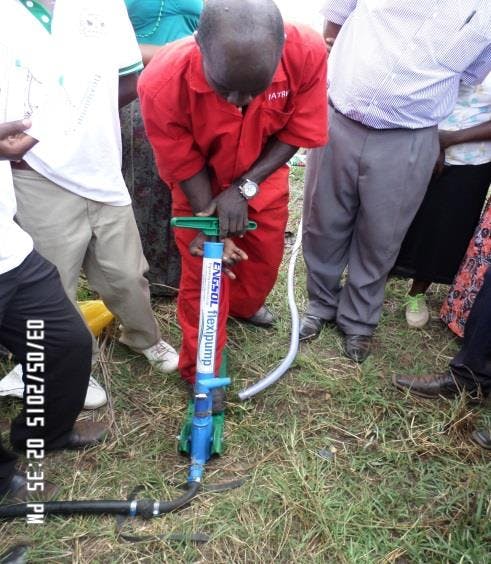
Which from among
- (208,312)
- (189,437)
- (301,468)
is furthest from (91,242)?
(301,468)

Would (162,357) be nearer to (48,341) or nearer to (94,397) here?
(94,397)

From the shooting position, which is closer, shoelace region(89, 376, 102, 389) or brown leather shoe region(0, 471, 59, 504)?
brown leather shoe region(0, 471, 59, 504)

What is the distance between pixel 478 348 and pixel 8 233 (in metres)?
1.95

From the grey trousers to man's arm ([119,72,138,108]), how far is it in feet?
3.09

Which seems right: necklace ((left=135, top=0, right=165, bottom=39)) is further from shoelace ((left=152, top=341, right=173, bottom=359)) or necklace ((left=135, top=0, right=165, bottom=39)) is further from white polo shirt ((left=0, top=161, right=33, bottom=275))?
shoelace ((left=152, top=341, right=173, bottom=359))

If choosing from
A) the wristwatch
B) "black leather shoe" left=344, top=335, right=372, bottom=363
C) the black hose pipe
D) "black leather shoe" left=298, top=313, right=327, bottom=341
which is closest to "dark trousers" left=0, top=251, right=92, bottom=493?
the black hose pipe

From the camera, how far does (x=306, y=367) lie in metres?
2.77

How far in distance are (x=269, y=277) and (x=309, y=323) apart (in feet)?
1.58

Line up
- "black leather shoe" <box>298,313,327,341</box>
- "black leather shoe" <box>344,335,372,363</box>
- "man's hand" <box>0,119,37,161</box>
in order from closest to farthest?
"man's hand" <box>0,119,37,161</box>, "black leather shoe" <box>344,335,372,363</box>, "black leather shoe" <box>298,313,327,341</box>

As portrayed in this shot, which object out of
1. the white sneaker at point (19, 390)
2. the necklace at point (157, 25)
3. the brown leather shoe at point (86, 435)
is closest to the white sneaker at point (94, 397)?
the white sneaker at point (19, 390)

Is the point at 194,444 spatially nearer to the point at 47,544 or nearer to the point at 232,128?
the point at 47,544

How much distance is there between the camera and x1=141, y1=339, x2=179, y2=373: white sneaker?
269 cm

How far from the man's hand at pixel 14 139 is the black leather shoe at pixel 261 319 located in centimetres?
167

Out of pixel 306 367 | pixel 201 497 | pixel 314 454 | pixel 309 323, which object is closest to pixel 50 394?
pixel 201 497
